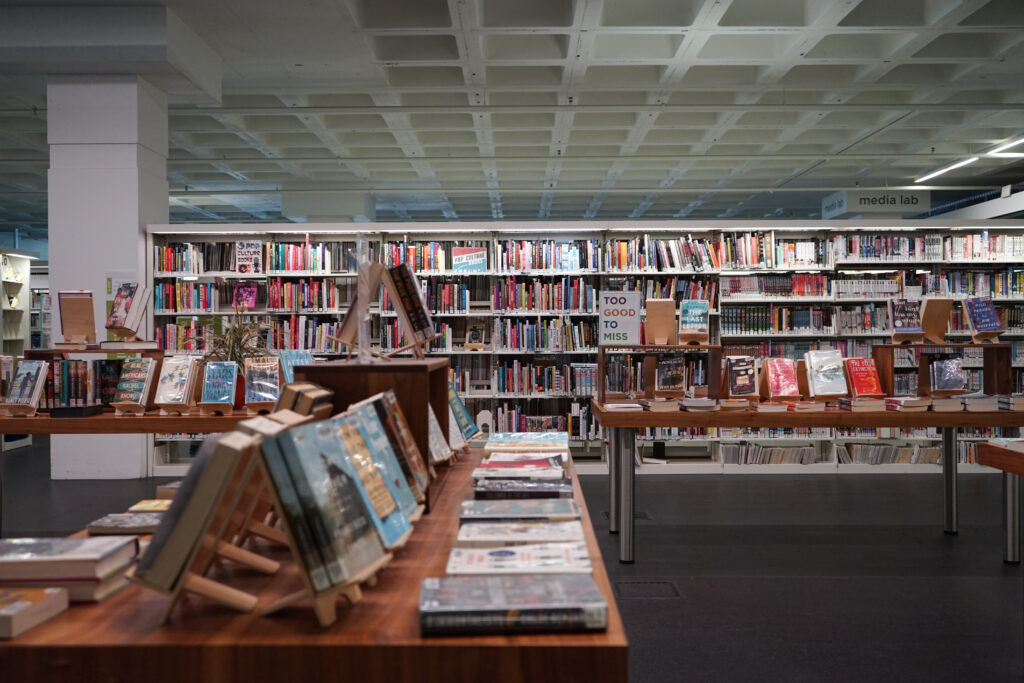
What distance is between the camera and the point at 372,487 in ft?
5.08

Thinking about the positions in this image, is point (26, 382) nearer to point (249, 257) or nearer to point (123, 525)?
point (123, 525)

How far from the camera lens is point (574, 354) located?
24.0 feet

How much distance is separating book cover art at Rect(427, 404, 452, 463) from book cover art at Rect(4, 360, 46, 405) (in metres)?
2.61

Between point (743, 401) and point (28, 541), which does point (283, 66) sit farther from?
point (28, 541)

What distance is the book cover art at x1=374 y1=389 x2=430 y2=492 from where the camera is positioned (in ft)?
6.15

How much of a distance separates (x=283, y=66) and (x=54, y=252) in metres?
2.66

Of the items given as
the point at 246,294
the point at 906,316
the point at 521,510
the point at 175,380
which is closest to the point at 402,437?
the point at 521,510

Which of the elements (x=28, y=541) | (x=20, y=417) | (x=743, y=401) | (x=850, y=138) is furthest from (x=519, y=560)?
(x=850, y=138)

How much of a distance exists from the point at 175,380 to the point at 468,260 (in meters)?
3.62

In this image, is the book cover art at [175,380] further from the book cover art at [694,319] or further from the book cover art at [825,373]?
the book cover art at [825,373]

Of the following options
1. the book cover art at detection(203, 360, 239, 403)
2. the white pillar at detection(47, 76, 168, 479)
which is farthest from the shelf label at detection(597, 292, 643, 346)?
the white pillar at detection(47, 76, 168, 479)

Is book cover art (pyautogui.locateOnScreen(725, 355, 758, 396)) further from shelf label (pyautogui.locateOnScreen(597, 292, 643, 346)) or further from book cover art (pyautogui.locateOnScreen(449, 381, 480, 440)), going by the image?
book cover art (pyautogui.locateOnScreen(449, 381, 480, 440))

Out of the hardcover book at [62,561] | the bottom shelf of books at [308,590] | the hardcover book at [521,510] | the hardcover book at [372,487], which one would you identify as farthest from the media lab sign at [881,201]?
the hardcover book at [62,561]

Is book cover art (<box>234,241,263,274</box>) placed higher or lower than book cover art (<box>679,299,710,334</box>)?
higher
